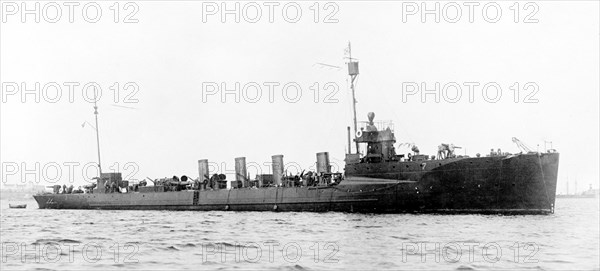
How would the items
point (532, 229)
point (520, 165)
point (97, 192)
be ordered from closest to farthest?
point (532, 229) < point (520, 165) < point (97, 192)

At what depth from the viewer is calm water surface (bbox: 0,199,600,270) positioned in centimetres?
1567

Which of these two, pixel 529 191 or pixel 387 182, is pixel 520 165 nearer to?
pixel 529 191

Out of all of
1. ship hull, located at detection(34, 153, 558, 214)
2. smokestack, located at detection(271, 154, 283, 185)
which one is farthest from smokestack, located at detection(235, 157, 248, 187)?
ship hull, located at detection(34, 153, 558, 214)

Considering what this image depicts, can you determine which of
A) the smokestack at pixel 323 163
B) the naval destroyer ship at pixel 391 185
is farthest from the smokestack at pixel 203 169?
the smokestack at pixel 323 163

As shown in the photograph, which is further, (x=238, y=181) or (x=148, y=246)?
(x=238, y=181)

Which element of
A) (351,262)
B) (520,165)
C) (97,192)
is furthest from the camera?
(97,192)

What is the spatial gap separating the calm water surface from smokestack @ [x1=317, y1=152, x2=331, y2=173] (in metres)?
9.76

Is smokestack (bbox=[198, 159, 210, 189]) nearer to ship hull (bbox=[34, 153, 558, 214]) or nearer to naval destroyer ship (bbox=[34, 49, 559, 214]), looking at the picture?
naval destroyer ship (bbox=[34, 49, 559, 214])

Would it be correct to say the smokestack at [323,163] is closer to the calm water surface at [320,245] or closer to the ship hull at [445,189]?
the ship hull at [445,189]

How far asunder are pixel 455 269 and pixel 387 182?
17.2m

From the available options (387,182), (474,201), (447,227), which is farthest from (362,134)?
(447,227)

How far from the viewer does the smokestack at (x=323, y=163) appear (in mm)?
37938

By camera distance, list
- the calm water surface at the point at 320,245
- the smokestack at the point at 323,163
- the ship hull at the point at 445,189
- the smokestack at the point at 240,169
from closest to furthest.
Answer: the calm water surface at the point at 320,245 < the ship hull at the point at 445,189 < the smokestack at the point at 323,163 < the smokestack at the point at 240,169

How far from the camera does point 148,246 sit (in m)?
19.5
